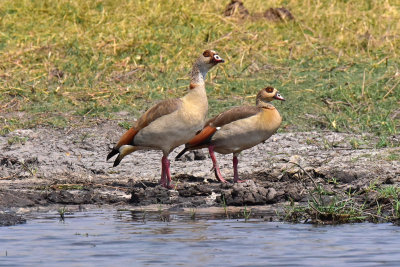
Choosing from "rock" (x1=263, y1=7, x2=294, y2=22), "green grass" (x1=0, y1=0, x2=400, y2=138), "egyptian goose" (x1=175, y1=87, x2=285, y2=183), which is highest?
"rock" (x1=263, y1=7, x2=294, y2=22)

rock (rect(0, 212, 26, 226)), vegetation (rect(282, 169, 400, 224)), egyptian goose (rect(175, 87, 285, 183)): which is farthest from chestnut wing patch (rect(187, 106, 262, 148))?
rock (rect(0, 212, 26, 226))

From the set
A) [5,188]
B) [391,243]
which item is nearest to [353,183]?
[391,243]

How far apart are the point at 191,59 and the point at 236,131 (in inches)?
173

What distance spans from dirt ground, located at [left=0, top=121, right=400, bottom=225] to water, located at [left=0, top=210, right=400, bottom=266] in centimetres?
65

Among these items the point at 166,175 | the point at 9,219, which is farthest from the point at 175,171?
the point at 9,219

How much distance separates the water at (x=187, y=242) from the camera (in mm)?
6184

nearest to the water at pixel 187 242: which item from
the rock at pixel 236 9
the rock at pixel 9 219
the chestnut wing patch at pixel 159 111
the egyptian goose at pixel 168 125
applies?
the rock at pixel 9 219

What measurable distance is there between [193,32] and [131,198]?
6.45 meters

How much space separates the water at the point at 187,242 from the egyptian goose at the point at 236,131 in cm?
168

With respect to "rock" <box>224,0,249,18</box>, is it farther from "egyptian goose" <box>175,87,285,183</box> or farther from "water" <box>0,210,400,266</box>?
"water" <box>0,210,400,266</box>

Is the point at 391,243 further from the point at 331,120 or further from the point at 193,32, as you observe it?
the point at 193,32

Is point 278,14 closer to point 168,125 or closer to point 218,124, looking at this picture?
point 218,124

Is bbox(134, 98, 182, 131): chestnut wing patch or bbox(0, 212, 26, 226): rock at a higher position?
bbox(134, 98, 182, 131): chestnut wing patch

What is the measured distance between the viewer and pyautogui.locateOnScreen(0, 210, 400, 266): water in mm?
6184
